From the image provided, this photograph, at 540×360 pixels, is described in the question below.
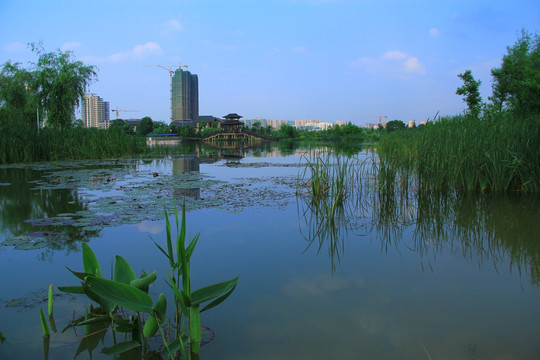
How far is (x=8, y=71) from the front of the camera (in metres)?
23.3

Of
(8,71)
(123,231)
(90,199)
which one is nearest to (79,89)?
(8,71)

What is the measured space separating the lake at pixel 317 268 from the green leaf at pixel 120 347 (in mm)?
80

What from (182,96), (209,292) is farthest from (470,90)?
(182,96)

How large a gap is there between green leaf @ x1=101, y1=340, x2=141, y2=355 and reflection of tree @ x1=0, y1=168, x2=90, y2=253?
5.72 ft

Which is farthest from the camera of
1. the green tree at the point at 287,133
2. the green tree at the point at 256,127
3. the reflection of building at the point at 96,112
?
the reflection of building at the point at 96,112

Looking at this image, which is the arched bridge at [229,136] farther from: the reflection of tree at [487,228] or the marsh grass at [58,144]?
the reflection of tree at [487,228]

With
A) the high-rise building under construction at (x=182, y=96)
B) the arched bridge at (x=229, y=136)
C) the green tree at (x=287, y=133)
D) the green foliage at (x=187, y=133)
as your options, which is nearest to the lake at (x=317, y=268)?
the arched bridge at (x=229, y=136)

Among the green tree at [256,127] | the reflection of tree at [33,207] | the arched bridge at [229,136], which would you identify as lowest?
the reflection of tree at [33,207]

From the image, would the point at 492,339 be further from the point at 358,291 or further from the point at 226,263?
the point at 226,263

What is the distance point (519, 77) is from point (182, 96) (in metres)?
94.4

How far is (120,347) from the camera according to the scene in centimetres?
174

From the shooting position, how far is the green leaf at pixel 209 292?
5.51 ft

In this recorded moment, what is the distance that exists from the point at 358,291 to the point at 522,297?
0.99 m

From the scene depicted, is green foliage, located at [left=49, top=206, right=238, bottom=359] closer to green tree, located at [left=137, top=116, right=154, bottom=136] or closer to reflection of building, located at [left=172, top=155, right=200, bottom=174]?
reflection of building, located at [left=172, top=155, right=200, bottom=174]
